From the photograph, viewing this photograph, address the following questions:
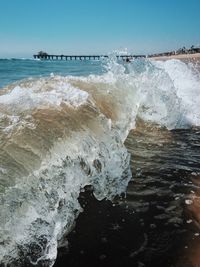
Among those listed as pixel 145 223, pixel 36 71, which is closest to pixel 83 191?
pixel 145 223

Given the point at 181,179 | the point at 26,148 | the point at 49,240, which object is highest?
the point at 26,148

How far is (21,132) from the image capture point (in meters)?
3.54

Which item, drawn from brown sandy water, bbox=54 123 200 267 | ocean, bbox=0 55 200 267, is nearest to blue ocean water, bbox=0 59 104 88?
ocean, bbox=0 55 200 267

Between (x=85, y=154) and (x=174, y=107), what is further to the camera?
(x=174, y=107)

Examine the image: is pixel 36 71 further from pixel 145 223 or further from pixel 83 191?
pixel 145 223

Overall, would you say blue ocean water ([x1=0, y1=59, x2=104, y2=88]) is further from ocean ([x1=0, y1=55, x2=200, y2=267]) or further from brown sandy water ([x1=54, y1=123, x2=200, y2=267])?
brown sandy water ([x1=54, y1=123, x2=200, y2=267])

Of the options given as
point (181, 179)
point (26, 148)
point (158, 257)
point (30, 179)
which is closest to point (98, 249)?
point (158, 257)

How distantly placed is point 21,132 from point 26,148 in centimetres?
25

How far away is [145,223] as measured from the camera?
3.70 m

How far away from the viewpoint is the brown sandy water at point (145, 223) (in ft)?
10.4

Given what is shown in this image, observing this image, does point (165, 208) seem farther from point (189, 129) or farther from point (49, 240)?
point (189, 129)

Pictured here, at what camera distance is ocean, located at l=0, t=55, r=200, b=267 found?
2895 millimetres

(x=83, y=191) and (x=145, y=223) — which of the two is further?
(x=83, y=191)

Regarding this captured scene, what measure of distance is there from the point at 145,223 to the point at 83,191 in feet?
3.21
